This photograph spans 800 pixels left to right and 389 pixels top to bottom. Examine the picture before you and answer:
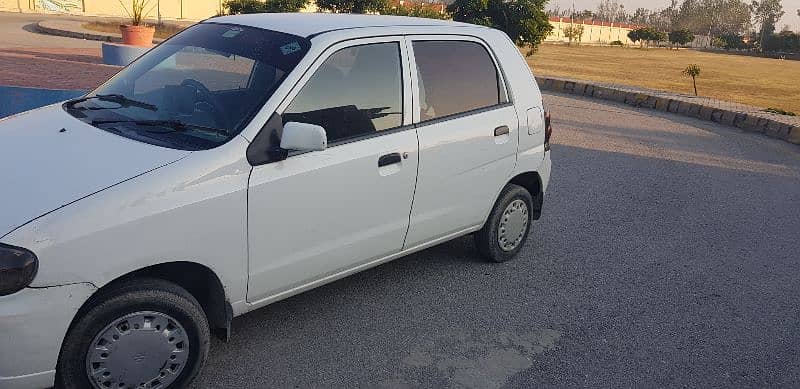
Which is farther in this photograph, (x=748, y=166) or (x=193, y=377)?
(x=748, y=166)

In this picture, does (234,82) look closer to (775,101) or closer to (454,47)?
(454,47)

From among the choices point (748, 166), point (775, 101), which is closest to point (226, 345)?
point (748, 166)

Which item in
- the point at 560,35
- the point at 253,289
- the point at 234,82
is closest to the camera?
the point at 253,289

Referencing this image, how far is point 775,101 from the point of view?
68.0 feet

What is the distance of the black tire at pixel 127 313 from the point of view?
2.81 meters

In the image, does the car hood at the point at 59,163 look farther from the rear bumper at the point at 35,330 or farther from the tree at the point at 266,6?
the tree at the point at 266,6

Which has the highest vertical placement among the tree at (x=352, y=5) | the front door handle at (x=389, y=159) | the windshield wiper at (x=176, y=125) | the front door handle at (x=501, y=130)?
the tree at (x=352, y=5)

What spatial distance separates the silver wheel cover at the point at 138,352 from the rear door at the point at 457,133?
1.65 m

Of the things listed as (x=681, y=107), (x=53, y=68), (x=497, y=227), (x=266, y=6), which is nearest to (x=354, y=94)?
(x=497, y=227)

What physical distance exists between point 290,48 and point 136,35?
15151 millimetres

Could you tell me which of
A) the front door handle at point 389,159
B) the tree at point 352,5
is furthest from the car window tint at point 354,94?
the tree at point 352,5

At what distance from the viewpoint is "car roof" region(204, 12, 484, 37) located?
3938mm

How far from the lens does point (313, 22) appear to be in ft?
13.5

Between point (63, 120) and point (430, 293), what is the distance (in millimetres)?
2552
